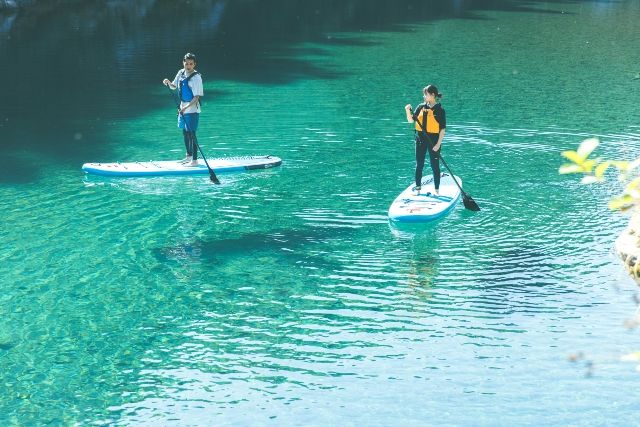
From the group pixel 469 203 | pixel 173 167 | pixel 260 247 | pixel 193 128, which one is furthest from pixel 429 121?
pixel 173 167

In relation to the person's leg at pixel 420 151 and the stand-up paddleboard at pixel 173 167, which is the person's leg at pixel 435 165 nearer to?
the person's leg at pixel 420 151

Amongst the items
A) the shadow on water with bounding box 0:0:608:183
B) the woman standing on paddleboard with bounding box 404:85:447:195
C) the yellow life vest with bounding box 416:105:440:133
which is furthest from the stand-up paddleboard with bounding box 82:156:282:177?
the yellow life vest with bounding box 416:105:440:133

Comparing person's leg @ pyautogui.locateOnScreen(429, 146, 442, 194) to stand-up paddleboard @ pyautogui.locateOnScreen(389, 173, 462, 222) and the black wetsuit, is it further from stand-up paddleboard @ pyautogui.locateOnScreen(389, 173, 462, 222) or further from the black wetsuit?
stand-up paddleboard @ pyautogui.locateOnScreen(389, 173, 462, 222)

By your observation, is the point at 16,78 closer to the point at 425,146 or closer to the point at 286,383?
the point at 425,146

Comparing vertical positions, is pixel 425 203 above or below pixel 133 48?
below

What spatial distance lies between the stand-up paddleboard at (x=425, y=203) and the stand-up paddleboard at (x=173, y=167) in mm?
3453

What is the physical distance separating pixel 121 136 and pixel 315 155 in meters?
5.15

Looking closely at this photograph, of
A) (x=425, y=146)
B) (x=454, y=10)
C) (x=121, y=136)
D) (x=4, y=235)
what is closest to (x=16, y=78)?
(x=121, y=136)

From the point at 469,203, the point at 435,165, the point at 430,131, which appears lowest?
the point at 469,203

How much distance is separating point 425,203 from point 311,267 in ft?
10.6

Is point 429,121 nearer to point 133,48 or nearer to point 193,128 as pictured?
point 193,128

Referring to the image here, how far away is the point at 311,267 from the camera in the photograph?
1391 cm

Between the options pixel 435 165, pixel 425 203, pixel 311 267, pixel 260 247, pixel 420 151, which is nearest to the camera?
pixel 311 267

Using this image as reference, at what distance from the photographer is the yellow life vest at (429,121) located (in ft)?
51.7
